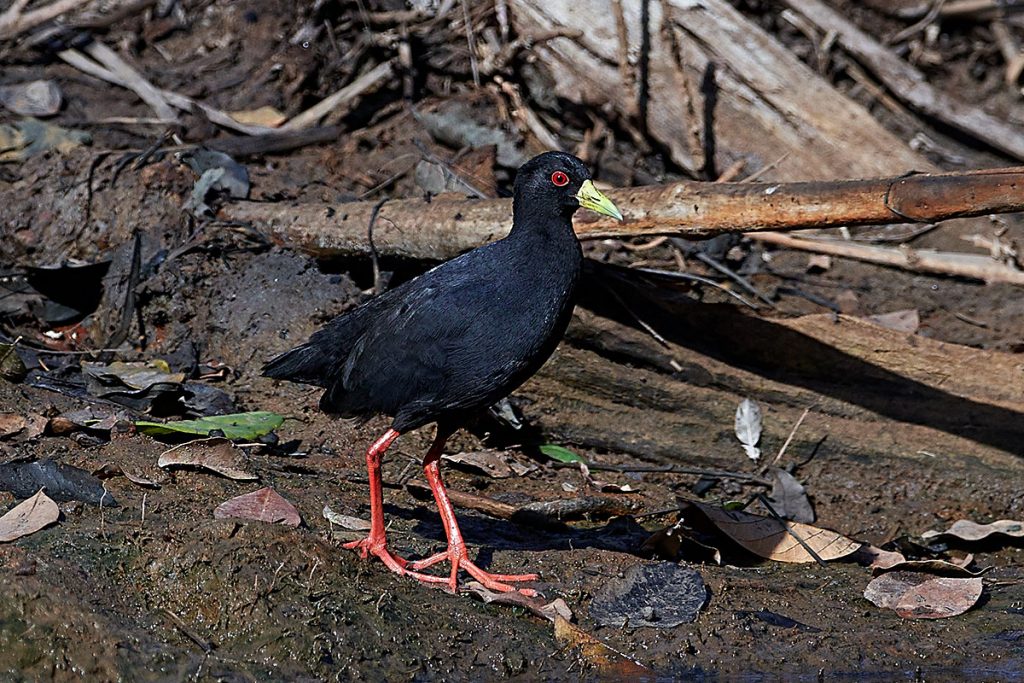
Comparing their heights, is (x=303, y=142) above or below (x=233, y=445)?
above

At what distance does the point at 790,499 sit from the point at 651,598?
4.77 ft

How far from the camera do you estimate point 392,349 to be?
486 centimetres

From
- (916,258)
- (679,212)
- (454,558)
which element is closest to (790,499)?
(679,212)

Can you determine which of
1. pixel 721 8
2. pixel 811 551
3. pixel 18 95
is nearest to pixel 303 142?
pixel 18 95

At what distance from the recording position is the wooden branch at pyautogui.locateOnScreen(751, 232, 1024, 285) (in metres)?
6.97

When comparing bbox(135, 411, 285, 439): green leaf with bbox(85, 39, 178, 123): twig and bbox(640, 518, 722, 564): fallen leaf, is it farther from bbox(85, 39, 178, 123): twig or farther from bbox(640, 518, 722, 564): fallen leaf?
bbox(85, 39, 178, 123): twig

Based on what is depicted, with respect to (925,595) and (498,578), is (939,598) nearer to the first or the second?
(925,595)

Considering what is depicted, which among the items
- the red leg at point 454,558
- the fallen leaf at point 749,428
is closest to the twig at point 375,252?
the red leg at point 454,558

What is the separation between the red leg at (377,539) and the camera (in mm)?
4688

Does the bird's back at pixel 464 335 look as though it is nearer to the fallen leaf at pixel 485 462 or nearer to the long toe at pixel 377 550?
the long toe at pixel 377 550

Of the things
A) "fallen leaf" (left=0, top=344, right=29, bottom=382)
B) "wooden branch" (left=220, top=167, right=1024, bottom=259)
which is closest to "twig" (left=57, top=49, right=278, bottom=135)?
"wooden branch" (left=220, top=167, right=1024, bottom=259)

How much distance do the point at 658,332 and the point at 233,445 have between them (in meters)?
2.27

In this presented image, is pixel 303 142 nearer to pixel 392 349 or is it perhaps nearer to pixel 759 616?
pixel 392 349

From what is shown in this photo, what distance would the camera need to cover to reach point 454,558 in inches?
189
